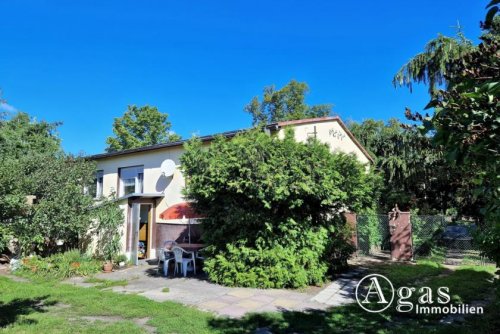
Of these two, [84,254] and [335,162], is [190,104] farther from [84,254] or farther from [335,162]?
[335,162]

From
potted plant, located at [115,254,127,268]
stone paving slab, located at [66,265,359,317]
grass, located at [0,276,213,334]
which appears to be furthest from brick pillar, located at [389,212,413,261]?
potted plant, located at [115,254,127,268]

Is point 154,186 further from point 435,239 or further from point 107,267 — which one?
point 435,239

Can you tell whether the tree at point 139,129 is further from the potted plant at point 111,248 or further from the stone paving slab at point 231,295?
the stone paving slab at point 231,295

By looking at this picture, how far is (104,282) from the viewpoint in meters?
9.98

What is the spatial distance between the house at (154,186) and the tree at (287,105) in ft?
74.7

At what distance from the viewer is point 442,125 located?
7.59 ft

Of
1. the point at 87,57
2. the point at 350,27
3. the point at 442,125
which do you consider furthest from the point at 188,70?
the point at 442,125

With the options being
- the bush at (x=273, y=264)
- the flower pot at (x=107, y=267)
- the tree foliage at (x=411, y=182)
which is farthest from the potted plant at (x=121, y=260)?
the tree foliage at (x=411, y=182)

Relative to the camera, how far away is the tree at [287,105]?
41.0 metres

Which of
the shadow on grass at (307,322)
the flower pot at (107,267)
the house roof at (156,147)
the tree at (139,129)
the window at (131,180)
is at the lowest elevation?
the shadow on grass at (307,322)

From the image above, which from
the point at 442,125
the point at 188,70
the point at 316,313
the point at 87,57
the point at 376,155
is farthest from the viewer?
the point at 376,155

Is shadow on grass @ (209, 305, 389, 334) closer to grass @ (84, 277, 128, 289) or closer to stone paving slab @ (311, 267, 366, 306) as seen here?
stone paving slab @ (311, 267, 366, 306)

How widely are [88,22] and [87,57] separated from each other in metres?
1.76

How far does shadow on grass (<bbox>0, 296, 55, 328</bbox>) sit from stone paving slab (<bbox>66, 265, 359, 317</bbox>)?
72.2 inches
